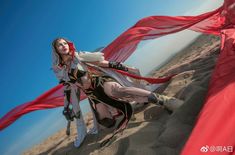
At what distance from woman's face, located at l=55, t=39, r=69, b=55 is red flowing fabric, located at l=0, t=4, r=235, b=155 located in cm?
134

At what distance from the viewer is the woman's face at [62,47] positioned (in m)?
4.61

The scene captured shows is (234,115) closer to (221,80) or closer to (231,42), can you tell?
(221,80)

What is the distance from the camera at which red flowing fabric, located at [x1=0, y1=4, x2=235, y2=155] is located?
2332 mm

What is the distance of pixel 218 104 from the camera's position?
2652 millimetres

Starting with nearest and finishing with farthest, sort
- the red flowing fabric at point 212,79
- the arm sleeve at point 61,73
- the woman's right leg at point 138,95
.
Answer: the red flowing fabric at point 212,79 < the woman's right leg at point 138,95 < the arm sleeve at point 61,73

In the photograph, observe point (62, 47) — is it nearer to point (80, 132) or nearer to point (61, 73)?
point (61, 73)

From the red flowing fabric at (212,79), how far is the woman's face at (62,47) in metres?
1.34

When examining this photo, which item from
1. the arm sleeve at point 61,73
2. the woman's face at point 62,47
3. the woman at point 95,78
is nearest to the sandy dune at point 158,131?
the woman at point 95,78

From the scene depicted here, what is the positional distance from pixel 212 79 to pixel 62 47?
2.13m

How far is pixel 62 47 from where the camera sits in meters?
4.61

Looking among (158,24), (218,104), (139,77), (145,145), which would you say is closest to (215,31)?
(158,24)

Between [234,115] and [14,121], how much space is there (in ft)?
14.0

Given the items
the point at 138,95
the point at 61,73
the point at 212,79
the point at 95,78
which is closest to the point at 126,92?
the point at 138,95

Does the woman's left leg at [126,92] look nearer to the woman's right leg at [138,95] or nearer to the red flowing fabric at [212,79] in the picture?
the woman's right leg at [138,95]
